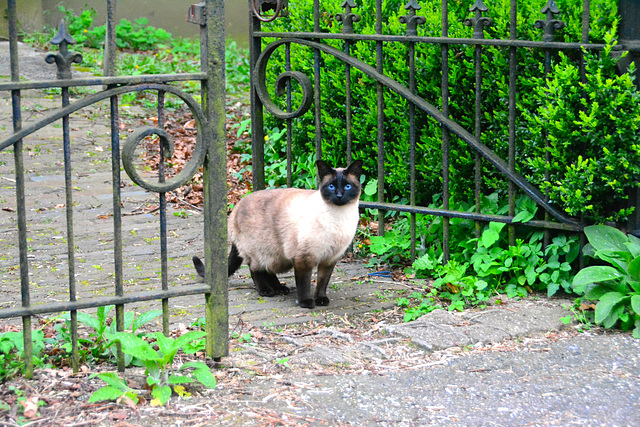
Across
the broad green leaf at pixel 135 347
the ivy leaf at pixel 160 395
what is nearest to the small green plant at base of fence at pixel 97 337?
the broad green leaf at pixel 135 347

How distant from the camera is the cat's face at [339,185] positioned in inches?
183

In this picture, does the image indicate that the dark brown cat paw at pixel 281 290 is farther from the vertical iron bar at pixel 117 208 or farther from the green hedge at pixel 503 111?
the vertical iron bar at pixel 117 208

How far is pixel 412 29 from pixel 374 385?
8.86 ft

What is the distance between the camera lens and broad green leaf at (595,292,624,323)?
3.97m

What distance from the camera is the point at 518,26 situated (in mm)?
4730

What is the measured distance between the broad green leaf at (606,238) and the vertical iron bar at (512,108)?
1.79ft

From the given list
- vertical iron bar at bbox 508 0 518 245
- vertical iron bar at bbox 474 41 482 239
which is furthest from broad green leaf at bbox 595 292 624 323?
vertical iron bar at bbox 474 41 482 239

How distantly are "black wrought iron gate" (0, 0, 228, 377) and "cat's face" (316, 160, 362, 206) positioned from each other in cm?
132

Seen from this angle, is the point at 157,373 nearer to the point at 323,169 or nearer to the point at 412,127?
the point at 323,169

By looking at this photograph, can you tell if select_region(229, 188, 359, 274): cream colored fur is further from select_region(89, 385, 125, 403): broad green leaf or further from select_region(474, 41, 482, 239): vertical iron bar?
select_region(89, 385, 125, 403): broad green leaf

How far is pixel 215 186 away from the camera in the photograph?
340 centimetres

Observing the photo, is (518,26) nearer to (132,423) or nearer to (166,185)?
(166,185)

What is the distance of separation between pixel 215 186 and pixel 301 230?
1.39 meters

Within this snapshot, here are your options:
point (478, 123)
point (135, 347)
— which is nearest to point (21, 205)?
point (135, 347)
